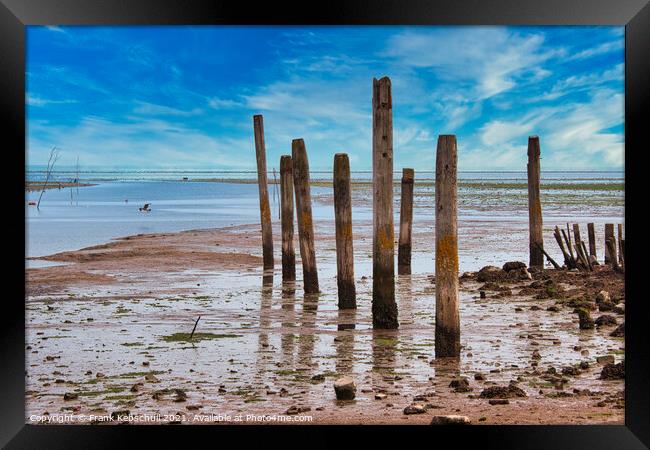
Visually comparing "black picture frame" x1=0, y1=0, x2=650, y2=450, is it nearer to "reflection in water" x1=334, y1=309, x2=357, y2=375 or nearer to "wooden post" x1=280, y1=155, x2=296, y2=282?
"reflection in water" x1=334, y1=309, x2=357, y2=375

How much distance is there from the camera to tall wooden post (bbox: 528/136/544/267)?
53.2 feet

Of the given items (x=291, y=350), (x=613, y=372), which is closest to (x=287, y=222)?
(x=291, y=350)

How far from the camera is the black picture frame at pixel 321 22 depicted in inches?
238

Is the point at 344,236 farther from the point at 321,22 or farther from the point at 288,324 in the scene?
the point at 321,22

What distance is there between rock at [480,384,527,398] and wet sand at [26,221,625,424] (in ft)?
0.30

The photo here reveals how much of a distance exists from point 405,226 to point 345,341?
7302mm

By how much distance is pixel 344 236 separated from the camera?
11.5m

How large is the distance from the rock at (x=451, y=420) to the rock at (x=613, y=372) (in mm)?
2298

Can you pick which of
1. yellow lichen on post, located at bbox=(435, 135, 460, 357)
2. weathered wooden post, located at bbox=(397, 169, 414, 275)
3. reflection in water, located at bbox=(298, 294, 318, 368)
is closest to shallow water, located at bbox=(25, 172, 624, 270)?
weathered wooden post, located at bbox=(397, 169, 414, 275)

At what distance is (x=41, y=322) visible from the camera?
1067 centimetres

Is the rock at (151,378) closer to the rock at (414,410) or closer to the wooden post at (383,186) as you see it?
the rock at (414,410)

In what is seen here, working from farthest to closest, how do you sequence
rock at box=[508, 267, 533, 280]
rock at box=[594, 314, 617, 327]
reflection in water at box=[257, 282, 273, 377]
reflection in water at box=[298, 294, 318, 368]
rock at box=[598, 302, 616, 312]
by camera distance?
rock at box=[508, 267, 533, 280]
rock at box=[598, 302, 616, 312]
rock at box=[594, 314, 617, 327]
reflection in water at box=[298, 294, 318, 368]
reflection in water at box=[257, 282, 273, 377]

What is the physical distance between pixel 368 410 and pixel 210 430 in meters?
1.47

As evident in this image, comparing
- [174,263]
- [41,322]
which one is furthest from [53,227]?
[41,322]
